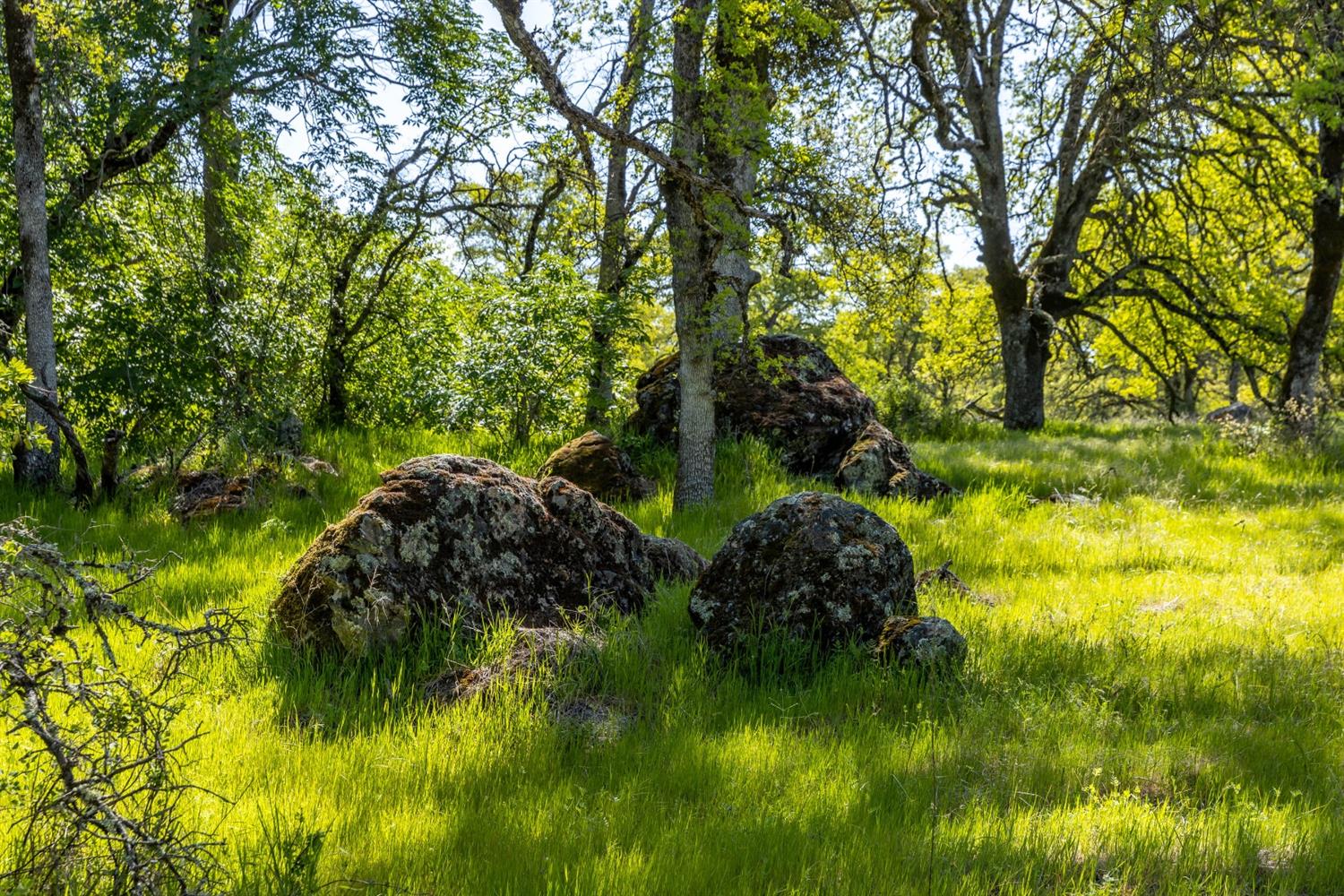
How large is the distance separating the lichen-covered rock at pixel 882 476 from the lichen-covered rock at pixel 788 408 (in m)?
0.57

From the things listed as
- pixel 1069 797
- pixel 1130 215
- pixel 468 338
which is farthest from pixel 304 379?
pixel 1130 215

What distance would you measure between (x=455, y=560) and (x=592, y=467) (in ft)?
12.4

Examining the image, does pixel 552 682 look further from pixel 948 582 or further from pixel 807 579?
pixel 948 582

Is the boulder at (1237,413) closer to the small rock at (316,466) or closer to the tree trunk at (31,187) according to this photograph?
the small rock at (316,466)

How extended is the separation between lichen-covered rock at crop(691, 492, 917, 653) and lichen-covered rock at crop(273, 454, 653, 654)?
2.81 ft

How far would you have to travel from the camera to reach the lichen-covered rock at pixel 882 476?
386 inches

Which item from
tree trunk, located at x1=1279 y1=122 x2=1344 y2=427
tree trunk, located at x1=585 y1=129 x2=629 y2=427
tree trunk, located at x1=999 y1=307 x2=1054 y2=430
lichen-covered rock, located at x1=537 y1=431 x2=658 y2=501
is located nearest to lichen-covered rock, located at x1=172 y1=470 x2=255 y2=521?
lichen-covered rock, located at x1=537 y1=431 x2=658 y2=501

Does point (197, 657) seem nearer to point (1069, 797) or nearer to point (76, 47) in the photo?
point (1069, 797)

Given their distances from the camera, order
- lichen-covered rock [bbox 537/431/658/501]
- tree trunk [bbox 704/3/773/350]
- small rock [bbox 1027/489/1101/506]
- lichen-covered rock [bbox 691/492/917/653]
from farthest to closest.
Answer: small rock [bbox 1027/489/1101/506], lichen-covered rock [bbox 537/431/658/501], tree trunk [bbox 704/3/773/350], lichen-covered rock [bbox 691/492/917/653]

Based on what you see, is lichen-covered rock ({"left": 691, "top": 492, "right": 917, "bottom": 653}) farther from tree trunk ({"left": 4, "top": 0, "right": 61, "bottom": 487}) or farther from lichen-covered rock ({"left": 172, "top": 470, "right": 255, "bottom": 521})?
tree trunk ({"left": 4, "top": 0, "right": 61, "bottom": 487})

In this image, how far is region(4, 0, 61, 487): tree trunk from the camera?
8.51 meters

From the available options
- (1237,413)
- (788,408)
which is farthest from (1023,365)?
(788,408)

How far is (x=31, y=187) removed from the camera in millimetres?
8719

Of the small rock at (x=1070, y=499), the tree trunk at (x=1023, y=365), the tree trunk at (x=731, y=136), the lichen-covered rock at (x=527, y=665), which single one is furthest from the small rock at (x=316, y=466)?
the tree trunk at (x=1023, y=365)
